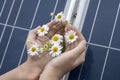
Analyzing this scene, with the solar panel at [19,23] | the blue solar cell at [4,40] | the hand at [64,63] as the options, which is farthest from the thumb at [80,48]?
the blue solar cell at [4,40]

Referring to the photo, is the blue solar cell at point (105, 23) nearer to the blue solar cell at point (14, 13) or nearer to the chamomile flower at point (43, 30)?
the chamomile flower at point (43, 30)

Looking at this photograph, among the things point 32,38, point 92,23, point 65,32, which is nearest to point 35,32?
point 32,38

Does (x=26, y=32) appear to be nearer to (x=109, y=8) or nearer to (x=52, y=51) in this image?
(x=52, y=51)

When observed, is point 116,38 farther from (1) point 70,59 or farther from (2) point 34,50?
(2) point 34,50

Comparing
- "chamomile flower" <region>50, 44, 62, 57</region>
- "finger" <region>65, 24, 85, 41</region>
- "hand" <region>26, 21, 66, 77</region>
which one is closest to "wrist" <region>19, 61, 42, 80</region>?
"hand" <region>26, 21, 66, 77</region>

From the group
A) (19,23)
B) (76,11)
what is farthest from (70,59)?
(19,23)

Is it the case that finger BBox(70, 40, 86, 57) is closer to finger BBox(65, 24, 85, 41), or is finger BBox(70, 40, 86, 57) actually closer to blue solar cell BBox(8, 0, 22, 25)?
finger BBox(65, 24, 85, 41)
